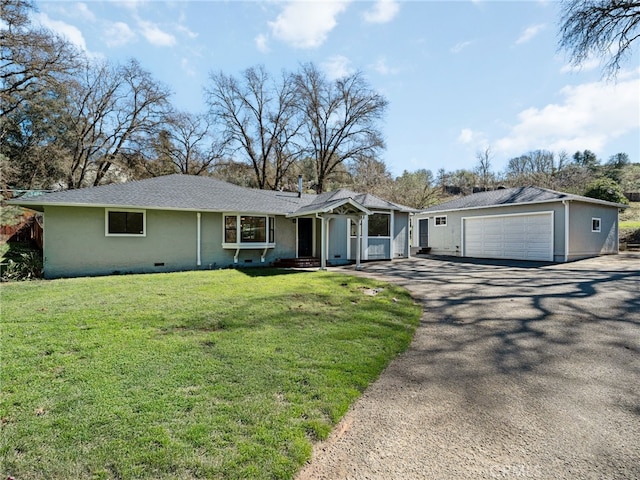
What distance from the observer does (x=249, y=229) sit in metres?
12.9

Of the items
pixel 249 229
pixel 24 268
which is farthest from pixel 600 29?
pixel 24 268

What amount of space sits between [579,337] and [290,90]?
28.8m

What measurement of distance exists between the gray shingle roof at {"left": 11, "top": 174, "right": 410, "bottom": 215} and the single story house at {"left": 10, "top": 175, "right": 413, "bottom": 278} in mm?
31

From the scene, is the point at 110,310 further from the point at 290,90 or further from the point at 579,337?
the point at 290,90

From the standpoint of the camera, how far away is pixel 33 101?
18.9 meters

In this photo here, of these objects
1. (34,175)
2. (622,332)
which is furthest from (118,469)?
(34,175)

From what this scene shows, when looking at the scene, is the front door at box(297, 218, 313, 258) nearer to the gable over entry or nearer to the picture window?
the gable over entry

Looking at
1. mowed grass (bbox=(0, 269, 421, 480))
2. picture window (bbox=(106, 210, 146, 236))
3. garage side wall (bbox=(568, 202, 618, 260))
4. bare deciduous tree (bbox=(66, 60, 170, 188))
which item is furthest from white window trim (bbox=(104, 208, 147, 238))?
garage side wall (bbox=(568, 202, 618, 260))

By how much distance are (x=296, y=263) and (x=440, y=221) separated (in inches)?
409

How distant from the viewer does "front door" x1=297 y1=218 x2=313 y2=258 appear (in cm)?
1437

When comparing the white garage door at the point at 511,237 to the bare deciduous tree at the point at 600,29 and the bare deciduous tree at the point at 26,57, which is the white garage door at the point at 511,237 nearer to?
the bare deciduous tree at the point at 600,29

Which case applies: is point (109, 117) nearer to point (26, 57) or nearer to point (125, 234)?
point (26, 57)

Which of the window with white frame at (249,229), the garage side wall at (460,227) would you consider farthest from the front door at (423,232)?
the window with white frame at (249,229)

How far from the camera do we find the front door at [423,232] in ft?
66.2
